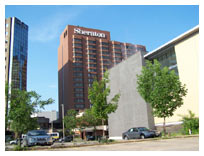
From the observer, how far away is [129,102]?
37.7m

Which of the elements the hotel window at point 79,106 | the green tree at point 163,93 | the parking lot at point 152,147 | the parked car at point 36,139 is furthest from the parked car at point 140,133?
the hotel window at point 79,106

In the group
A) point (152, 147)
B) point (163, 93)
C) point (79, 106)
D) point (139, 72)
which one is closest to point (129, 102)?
point (139, 72)

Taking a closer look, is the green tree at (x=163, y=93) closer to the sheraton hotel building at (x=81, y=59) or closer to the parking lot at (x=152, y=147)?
the parking lot at (x=152, y=147)

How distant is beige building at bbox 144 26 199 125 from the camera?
26.8 metres

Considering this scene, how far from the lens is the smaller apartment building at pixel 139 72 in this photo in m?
27.3

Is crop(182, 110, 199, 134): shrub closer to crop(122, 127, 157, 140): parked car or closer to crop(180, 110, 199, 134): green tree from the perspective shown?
crop(180, 110, 199, 134): green tree

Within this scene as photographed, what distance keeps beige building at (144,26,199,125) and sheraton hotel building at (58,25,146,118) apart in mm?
63339

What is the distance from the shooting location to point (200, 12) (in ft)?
29.4

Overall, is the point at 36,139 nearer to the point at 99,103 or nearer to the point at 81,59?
the point at 99,103

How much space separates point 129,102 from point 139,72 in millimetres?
6103
